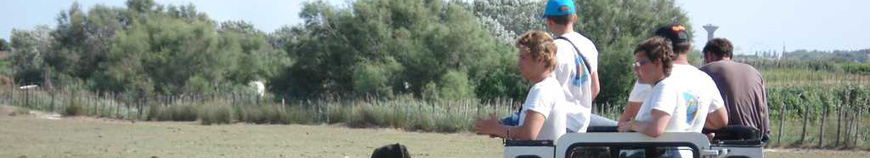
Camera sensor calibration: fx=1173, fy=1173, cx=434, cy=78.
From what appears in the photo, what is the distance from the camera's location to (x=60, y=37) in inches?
2327

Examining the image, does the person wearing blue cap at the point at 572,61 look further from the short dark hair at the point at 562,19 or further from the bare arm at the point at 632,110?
the bare arm at the point at 632,110

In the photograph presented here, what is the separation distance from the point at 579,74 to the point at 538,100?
2.99ft

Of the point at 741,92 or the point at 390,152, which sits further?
the point at 741,92

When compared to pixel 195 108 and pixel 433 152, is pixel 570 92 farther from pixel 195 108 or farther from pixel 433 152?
pixel 195 108

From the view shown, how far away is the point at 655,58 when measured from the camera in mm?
4516

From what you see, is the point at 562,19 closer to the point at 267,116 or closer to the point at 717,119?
the point at 717,119

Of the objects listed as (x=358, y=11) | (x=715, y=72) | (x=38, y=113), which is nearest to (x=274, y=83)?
(x=358, y=11)

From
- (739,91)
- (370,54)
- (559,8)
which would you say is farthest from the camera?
(370,54)

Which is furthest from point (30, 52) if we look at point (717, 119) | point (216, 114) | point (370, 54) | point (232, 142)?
point (717, 119)

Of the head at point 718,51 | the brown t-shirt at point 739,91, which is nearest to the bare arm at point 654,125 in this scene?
the brown t-shirt at point 739,91

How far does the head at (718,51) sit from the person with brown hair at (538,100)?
2005 mm

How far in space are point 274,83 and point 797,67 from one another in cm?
1757

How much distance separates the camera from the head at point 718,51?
6.23m

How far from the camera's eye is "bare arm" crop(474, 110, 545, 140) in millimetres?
4289
